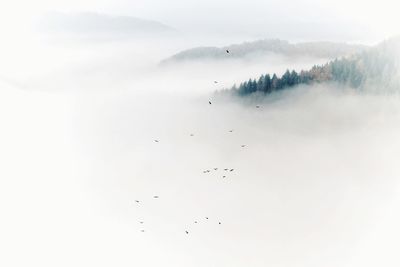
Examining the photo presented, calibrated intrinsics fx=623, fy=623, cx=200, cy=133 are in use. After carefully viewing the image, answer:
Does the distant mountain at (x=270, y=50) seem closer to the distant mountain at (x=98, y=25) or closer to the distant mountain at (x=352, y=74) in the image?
the distant mountain at (x=352, y=74)

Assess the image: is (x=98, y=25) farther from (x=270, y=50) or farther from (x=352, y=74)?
(x=352, y=74)

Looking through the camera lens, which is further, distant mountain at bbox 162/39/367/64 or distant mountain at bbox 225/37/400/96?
distant mountain at bbox 225/37/400/96

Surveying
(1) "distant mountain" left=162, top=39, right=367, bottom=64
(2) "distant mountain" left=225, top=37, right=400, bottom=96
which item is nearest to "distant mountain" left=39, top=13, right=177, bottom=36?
(1) "distant mountain" left=162, top=39, right=367, bottom=64

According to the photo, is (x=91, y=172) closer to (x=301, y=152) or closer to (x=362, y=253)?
(x=301, y=152)

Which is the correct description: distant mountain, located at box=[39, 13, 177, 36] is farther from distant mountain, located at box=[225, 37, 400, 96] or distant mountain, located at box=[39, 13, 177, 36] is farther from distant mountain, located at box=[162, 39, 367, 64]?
distant mountain, located at box=[225, 37, 400, 96]

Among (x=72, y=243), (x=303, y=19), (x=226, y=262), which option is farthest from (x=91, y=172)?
(x=303, y=19)
